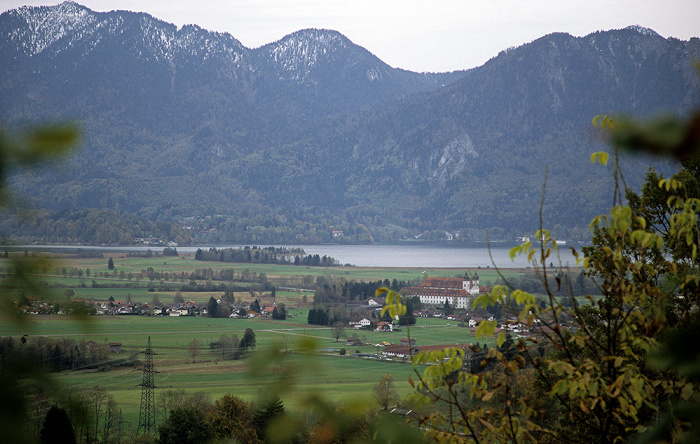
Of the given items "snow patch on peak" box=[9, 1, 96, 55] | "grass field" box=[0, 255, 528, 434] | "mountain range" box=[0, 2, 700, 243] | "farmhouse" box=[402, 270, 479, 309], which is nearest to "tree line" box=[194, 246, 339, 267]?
"grass field" box=[0, 255, 528, 434]

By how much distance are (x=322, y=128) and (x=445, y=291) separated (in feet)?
416

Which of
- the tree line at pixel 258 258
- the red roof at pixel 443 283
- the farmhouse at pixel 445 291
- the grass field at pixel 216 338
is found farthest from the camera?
the tree line at pixel 258 258

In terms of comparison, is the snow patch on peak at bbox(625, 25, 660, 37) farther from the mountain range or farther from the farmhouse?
the farmhouse

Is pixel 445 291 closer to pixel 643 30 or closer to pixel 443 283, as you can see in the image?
pixel 443 283

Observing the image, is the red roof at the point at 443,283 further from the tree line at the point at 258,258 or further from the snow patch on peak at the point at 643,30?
the snow patch on peak at the point at 643,30

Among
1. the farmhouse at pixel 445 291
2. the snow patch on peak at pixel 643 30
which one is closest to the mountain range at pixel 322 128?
the snow patch on peak at pixel 643 30

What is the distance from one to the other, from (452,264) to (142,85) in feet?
452

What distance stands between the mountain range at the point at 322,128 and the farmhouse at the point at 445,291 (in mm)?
49879

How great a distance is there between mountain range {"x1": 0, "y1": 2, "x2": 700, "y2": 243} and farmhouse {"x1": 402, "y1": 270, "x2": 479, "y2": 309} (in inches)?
1964

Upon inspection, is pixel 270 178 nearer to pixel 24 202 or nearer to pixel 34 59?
pixel 34 59

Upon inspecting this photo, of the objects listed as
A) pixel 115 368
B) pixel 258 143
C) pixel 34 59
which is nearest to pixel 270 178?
pixel 258 143

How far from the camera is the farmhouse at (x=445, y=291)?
4575cm

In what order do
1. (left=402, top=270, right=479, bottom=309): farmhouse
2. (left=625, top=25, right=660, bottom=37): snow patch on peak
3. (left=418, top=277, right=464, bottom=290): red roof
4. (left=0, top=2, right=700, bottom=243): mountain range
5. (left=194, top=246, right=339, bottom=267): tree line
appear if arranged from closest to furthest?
(left=402, top=270, right=479, bottom=309): farmhouse < (left=418, top=277, right=464, bottom=290): red roof < (left=194, top=246, right=339, bottom=267): tree line < (left=0, top=2, right=700, bottom=243): mountain range < (left=625, top=25, right=660, bottom=37): snow patch on peak

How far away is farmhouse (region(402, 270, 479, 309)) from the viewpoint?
150 ft
